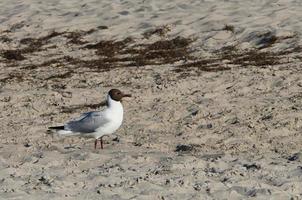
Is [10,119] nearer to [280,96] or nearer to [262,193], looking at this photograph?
[280,96]

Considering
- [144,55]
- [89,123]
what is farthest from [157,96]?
[144,55]

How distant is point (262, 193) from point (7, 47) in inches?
570

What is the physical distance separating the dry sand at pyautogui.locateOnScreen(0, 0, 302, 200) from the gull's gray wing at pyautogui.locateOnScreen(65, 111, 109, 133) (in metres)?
0.29

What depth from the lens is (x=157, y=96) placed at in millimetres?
14109

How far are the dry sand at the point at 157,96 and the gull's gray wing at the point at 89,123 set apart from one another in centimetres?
29

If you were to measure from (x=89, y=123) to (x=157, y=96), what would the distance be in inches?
141

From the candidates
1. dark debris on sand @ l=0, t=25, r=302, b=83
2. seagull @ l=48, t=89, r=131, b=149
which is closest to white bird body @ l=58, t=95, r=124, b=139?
seagull @ l=48, t=89, r=131, b=149

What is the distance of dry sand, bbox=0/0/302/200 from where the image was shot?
854cm

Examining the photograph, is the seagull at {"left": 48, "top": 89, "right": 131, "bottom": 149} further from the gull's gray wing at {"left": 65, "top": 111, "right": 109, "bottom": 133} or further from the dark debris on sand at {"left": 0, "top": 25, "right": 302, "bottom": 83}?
the dark debris on sand at {"left": 0, "top": 25, "right": 302, "bottom": 83}

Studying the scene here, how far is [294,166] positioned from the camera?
8.91 meters

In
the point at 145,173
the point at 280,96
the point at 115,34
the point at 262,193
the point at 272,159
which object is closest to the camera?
the point at 262,193

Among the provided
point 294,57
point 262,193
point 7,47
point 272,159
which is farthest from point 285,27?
point 262,193

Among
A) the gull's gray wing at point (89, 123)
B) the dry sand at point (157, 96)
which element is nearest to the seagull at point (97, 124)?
the gull's gray wing at point (89, 123)

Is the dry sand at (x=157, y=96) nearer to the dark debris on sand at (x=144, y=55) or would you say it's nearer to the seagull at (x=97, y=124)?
the dark debris on sand at (x=144, y=55)
